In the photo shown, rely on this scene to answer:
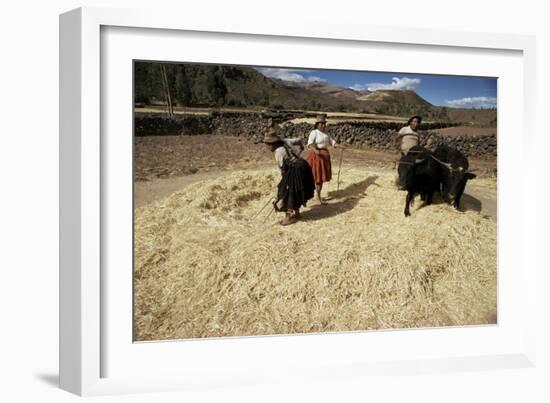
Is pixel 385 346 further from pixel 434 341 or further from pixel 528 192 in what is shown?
pixel 528 192

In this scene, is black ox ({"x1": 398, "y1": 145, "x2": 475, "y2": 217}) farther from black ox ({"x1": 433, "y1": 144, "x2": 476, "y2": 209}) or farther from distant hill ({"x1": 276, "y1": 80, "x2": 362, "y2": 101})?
distant hill ({"x1": 276, "y1": 80, "x2": 362, "y2": 101})

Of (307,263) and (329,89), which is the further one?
(329,89)

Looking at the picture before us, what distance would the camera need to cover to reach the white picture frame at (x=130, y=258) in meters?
7.82

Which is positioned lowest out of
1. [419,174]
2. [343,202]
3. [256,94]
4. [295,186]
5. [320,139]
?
[343,202]

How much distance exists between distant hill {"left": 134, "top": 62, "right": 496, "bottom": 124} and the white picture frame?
17 centimetres

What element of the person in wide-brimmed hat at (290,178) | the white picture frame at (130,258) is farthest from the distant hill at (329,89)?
the person in wide-brimmed hat at (290,178)

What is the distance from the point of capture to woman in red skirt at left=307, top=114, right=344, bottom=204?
887 cm

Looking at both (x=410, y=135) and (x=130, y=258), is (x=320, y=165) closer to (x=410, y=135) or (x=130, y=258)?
(x=410, y=135)

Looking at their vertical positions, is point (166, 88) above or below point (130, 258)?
above

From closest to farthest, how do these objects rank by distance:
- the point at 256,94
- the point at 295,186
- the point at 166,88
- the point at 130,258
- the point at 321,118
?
the point at 130,258, the point at 166,88, the point at 256,94, the point at 295,186, the point at 321,118

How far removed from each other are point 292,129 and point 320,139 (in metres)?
0.32

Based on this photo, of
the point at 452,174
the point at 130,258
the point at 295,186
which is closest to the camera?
the point at 130,258

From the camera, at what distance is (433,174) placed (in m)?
9.28

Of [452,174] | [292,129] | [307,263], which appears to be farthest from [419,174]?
[307,263]
